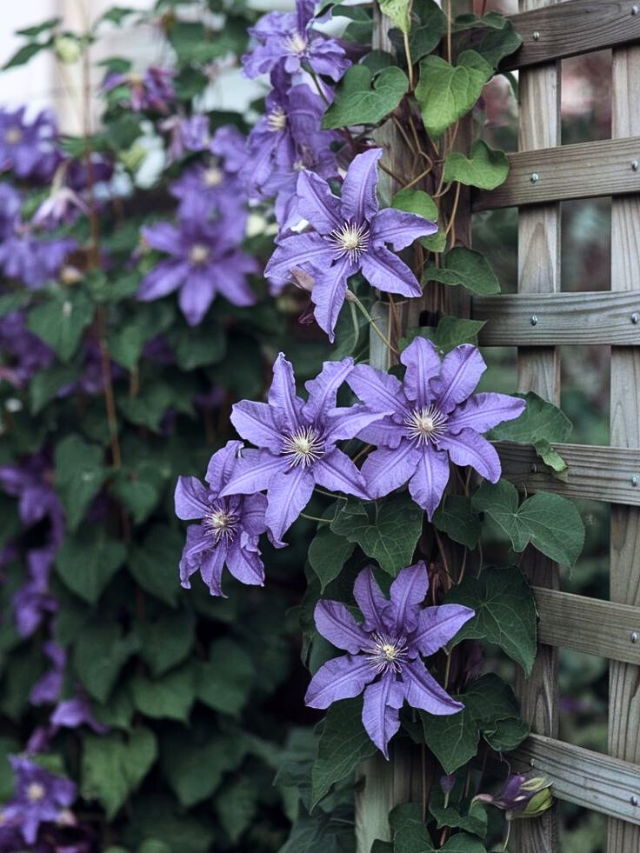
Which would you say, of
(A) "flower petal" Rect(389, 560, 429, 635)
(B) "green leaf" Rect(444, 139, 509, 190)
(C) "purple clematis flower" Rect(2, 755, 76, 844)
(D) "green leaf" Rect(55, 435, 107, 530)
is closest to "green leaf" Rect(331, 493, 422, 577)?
(A) "flower petal" Rect(389, 560, 429, 635)

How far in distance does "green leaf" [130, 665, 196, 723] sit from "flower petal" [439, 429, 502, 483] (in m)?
1.02

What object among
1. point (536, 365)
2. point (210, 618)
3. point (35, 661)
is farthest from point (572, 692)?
point (536, 365)

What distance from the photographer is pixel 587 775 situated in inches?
47.2

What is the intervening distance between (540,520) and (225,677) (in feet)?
3.30

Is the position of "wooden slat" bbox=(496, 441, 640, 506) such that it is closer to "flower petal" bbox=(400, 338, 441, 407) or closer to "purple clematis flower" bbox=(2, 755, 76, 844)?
"flower petal" bbox=(400, 338, 441, 407)

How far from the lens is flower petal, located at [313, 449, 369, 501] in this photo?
1.09 metres

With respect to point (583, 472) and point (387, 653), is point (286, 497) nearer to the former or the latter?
point (387, 653)

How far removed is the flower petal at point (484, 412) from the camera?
42.9 inches

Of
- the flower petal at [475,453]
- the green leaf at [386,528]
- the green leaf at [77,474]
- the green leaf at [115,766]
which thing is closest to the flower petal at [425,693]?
the green leaf at [386,528]

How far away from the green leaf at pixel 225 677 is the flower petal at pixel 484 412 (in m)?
1.03

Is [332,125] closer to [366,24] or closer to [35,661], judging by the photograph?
[366,24]

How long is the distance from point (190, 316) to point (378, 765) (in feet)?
2.94

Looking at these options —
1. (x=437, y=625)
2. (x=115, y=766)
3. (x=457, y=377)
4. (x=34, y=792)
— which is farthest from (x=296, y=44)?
(x=34, y=792)

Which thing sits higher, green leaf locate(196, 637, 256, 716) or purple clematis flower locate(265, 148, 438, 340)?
purple clematis flower locate(265, 148, 438, 340)
